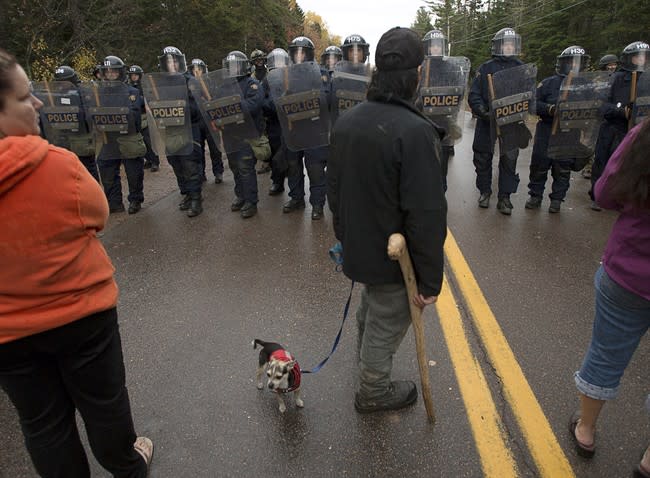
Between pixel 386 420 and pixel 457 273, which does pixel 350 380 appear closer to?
pixel 386 420

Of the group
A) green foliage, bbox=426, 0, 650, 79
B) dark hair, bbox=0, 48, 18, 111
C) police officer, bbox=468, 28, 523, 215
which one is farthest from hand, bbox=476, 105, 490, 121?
green foliage, bbox=426, 0, 650, 79

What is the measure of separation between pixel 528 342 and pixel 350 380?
4.41ft

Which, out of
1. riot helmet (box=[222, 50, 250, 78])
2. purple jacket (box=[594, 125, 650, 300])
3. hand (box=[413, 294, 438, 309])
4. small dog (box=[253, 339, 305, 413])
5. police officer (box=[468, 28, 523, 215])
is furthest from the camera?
riot helmet (box=[222, 50, 250, 78])

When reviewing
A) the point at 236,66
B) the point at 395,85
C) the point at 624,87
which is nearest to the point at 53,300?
the point at 395,85

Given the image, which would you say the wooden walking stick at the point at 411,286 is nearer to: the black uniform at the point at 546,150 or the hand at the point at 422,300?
the hand at the point at 422,300

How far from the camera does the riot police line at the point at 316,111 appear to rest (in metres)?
5.47

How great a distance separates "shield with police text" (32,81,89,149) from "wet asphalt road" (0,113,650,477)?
1.87m

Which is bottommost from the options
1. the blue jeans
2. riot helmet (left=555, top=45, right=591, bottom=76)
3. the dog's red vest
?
the dog's red vest

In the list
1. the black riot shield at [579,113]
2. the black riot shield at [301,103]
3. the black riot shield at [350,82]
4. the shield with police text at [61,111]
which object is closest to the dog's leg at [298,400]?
the black riot shield at [301,103]

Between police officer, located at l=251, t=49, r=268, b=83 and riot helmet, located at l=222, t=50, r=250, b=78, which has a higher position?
police officer, located at l=251, t=49, r=268, b=83

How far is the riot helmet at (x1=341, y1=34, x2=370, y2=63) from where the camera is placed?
5.93 m

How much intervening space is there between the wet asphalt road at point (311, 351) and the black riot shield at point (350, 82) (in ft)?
5.55

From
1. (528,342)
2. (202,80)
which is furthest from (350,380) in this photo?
(202,80)

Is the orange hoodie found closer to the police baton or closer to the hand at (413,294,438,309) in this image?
the hand at (413,294,438,309)
